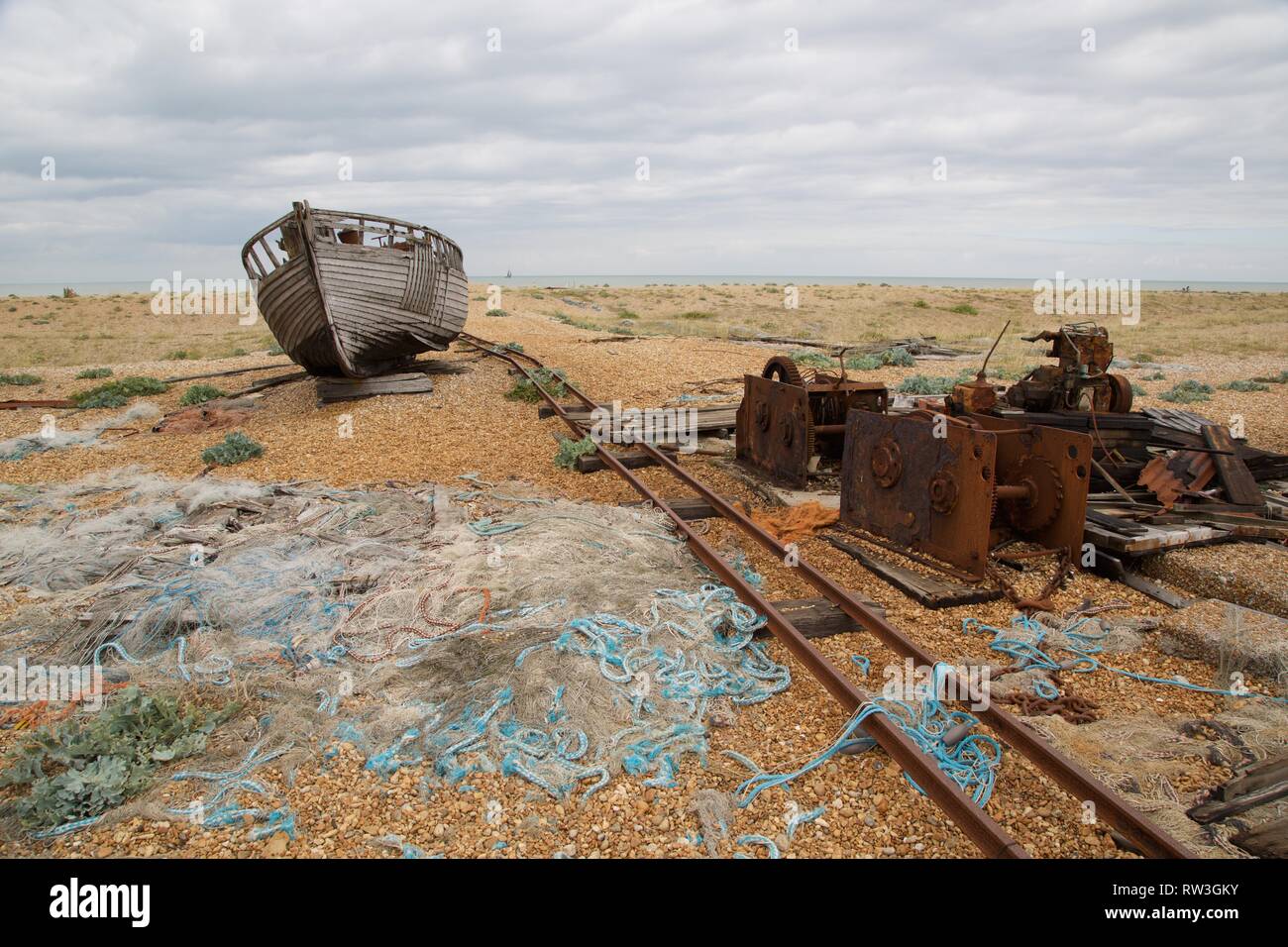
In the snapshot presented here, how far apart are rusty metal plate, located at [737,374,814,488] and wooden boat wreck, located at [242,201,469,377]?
690cm

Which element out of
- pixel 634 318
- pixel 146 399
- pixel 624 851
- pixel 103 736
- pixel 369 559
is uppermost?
pixel 634 318

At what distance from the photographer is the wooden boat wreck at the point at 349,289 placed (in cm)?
1195

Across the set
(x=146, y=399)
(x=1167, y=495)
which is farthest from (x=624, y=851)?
(x=146, y=399)

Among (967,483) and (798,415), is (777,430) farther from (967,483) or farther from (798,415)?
(967,483)

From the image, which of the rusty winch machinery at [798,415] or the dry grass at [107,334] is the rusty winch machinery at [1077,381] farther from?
the dry grass at [107,334]

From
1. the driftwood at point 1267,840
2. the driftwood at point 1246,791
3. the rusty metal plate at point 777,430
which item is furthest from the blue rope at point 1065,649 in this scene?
the rusty metal plate at point 777,430

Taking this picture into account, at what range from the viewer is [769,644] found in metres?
4.74

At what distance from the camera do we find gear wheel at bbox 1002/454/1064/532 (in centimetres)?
597

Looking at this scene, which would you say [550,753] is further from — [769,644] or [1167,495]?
[1167,495]

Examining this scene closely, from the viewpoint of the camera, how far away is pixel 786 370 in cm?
845

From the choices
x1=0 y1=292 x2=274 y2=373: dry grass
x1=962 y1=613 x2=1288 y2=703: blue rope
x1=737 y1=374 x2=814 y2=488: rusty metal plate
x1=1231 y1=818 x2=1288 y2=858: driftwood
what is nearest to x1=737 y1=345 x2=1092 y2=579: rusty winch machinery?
x1=962 y1=613 x2=1288 y2=703: blue rope

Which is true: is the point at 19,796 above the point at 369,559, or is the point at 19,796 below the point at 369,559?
below

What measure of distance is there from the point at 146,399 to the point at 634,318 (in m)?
23.8

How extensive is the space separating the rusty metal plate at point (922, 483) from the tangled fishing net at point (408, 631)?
181cm
